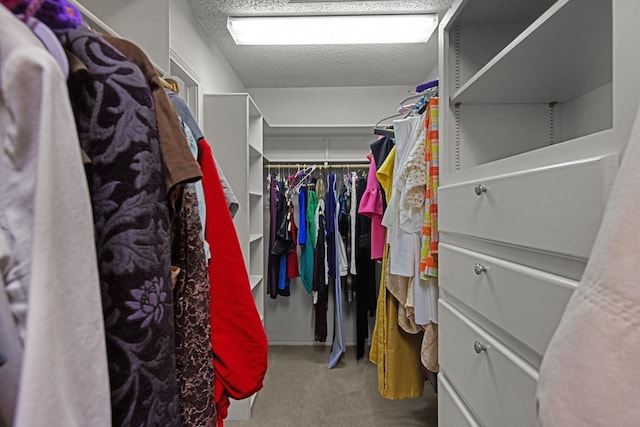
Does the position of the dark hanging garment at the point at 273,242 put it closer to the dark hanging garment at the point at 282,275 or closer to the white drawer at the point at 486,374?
the dark hanging garment at the point at 282,275

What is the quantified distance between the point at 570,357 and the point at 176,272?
0.61 m

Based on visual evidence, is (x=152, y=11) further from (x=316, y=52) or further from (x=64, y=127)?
(x=316, y=52)

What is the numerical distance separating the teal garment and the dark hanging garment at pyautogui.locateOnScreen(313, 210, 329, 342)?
4 centimetres

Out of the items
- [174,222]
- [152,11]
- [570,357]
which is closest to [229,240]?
[174,222]

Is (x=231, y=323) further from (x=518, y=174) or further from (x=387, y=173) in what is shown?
(x=387, y=173)

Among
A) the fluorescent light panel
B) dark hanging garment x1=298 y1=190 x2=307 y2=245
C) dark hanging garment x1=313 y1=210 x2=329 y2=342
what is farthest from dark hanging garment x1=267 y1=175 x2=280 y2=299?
the fluorescent light panel

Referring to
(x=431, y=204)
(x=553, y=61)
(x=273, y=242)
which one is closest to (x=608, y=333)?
(x=553, y=61)

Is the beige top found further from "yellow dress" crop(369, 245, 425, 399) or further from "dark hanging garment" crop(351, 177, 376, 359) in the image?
"dark hanging garment" crop(351, 177, 376, 359)

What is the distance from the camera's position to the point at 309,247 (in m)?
3.18

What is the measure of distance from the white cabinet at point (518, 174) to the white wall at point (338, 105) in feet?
6.99

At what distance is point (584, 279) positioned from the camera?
1.29 ft

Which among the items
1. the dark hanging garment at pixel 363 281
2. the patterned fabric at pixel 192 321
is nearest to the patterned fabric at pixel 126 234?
the patterned fabric at pixel 192 321

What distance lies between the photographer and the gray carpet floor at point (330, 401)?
7.35 ft

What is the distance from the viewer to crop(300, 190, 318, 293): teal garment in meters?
3.18
